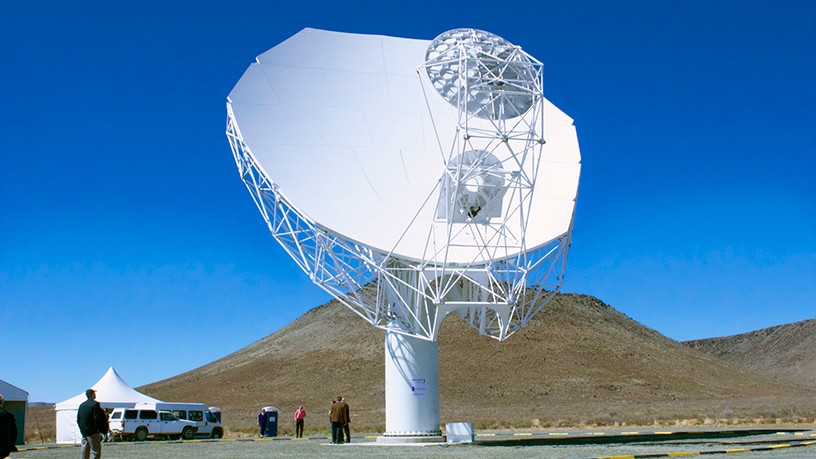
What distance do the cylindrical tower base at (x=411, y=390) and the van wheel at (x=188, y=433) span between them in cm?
1402

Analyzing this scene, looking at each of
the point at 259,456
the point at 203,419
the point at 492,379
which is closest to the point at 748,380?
the point at 492,379

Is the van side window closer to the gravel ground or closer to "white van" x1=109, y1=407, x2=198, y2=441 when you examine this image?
"white van" x1=109, y1=407, x2=198, y2=441

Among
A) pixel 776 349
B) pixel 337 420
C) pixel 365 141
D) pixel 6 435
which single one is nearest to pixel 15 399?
pixel 337 420

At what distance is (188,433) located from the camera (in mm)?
37688

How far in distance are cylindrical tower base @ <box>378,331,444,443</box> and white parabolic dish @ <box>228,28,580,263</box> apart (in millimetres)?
3206

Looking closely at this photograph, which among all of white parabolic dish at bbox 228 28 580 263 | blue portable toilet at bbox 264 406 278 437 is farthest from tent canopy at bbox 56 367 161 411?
white parabolic dish at bbox 228 28 580 263

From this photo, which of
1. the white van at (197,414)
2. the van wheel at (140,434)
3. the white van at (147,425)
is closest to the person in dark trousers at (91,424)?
the white van at (147,425)

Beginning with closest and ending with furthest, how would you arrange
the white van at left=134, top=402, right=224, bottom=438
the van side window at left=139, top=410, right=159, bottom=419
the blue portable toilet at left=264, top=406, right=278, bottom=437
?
the van side window at left=139, top=410, right=159, bottom=419 < the blue portable toilet at left=264, top=406, right=278, bottom=437 < the white van at left=134, top=402, right=224, bottom=438

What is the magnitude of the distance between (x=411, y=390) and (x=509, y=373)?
220 ft

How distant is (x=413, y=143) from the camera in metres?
27.9

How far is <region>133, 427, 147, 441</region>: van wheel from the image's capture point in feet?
119

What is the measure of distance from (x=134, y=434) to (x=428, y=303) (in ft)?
55.0

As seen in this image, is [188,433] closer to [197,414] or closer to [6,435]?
[197,414]

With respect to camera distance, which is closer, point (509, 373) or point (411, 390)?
point (411, 390)
